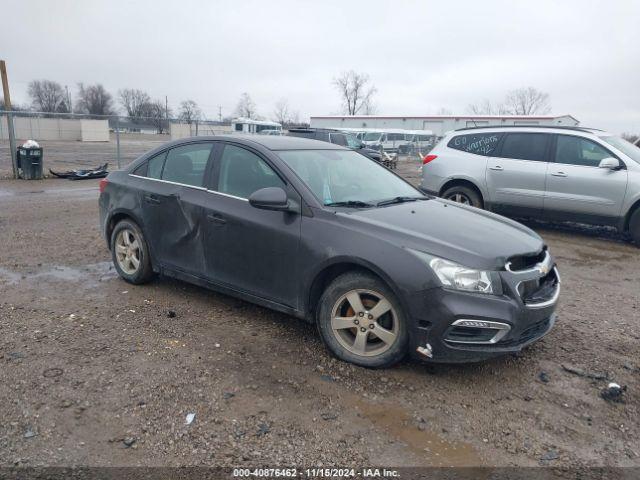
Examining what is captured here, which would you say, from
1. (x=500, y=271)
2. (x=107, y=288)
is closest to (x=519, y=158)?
(x=500, y=271)

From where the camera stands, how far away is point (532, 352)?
3.91 metres

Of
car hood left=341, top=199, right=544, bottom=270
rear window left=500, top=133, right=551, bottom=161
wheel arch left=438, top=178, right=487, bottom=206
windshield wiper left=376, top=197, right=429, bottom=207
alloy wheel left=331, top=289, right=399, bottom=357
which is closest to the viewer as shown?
car hood left=341, top=199, right=544, bottom=270

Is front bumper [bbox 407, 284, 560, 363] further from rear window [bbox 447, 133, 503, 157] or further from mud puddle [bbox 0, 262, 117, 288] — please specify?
rear window [bbox 447, 133, 503, 157]

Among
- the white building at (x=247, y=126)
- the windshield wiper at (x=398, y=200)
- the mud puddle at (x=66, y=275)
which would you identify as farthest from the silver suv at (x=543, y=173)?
the white building at (x=247, y=126)

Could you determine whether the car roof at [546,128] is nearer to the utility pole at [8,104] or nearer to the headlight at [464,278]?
the headlight at [464,278]

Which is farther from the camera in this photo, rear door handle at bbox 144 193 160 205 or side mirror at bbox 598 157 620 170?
side mirror at bbox 598 157 620 170

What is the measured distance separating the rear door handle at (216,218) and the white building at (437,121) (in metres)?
38.4

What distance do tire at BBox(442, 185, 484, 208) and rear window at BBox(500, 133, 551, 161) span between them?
787mm

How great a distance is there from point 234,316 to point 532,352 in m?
2.47

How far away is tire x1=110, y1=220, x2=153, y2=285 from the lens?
4977 mm

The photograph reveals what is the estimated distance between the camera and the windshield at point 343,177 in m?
4.06

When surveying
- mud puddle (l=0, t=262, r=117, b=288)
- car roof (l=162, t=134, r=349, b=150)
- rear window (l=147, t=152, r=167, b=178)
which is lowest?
mud puddle (l=0, t=262, r=117, b=288)

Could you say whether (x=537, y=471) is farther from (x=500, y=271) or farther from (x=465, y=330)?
(x=500, y=271)

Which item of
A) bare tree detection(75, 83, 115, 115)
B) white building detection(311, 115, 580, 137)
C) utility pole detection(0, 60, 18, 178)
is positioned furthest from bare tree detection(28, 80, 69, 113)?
utility pole detection(0, 60, 18, 178)
